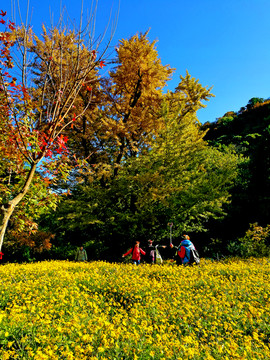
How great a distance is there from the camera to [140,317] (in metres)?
4.32

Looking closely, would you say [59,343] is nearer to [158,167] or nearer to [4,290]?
[4,290]

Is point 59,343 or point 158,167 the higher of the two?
point 158,167

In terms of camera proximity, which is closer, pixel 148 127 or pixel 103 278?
pixel 103 278

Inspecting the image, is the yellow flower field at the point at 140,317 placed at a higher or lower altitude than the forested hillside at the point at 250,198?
lower

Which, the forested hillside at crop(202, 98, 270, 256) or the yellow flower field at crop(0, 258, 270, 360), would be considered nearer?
the yellow flower field at crop(0, 258, 270, 360)

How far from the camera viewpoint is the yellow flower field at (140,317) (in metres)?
3.07

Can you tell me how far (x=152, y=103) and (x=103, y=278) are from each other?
1030 centimetres

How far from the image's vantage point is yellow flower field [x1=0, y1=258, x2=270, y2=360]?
10.1ft

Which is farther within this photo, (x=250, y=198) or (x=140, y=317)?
(x=250, y=198)

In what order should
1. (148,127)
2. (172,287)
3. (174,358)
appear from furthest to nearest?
(148,127) < (172,287) < (174,358)

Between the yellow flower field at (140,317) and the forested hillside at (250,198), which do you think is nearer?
the yellow flower field at (140,317)

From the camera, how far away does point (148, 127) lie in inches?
517

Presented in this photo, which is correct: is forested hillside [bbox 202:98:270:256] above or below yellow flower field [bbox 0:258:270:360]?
above

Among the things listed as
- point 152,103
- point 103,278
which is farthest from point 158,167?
point 103,278
